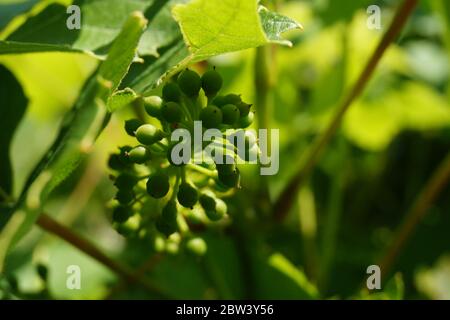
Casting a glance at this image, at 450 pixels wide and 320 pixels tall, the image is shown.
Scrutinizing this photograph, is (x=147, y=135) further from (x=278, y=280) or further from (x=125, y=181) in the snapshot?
(x=278, y=280)

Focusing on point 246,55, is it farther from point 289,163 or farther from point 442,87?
point 442,87

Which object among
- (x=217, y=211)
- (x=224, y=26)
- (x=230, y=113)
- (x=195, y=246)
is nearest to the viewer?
(x=224, y=26)

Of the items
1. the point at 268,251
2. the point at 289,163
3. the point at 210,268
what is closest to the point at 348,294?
the point at 289,163

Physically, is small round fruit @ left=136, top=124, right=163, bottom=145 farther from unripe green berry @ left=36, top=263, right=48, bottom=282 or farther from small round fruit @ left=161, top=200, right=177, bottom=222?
unripe green berry @ left=36, top=263, right=48, bottom=282

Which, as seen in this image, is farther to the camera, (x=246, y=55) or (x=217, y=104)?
(x=246, y=55)

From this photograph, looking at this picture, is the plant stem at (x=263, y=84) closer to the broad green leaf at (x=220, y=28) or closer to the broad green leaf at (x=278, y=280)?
the broad green leaf at (x=278, y=280)

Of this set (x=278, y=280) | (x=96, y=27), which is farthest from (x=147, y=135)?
(x=278, y=280)
